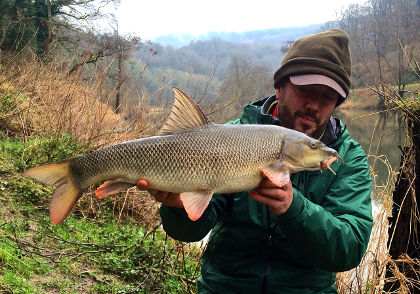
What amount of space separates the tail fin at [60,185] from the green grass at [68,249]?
1085mm

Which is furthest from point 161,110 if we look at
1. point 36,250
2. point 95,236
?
point 36,250

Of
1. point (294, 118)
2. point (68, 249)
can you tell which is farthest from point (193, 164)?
point (68, 249)

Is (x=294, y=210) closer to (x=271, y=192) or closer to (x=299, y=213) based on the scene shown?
(x=299, y=213)

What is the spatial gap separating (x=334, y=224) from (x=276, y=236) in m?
0.36

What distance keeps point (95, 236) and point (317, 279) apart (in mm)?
2769

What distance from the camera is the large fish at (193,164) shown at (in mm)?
1734

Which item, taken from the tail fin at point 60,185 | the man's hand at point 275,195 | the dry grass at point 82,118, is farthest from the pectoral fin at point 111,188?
the dry grass at point 82,118

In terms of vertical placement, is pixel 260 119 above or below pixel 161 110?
above

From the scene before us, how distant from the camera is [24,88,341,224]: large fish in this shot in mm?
1734

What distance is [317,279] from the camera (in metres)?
2.08

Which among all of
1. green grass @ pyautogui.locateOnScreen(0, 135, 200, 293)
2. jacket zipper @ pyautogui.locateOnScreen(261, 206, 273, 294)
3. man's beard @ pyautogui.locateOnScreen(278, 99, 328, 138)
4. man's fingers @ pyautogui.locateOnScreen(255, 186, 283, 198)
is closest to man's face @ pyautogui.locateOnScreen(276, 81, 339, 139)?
man's beard @ pyautogui.locateOnScreen(278, 99, 328, 138)

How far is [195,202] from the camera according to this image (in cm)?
172

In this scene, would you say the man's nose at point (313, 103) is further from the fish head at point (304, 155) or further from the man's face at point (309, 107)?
the fish head at point (304, 155)

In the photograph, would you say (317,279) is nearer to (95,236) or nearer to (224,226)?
(224,226)
